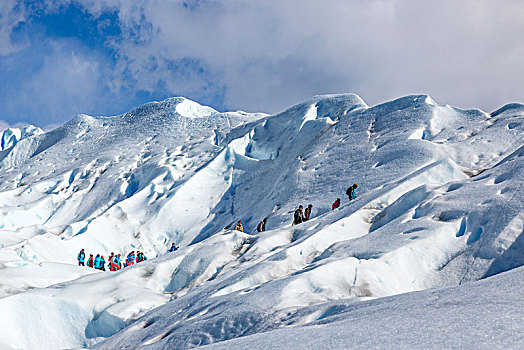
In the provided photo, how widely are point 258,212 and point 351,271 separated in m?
14.5

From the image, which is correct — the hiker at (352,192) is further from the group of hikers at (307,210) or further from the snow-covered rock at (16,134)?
the snow-covered rock at (16,134)

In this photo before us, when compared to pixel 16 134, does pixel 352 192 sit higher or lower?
lower

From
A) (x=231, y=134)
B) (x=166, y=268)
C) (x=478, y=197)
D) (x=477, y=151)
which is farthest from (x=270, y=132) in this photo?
(x=478, y=197)

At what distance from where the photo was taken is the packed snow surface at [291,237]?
4.98m

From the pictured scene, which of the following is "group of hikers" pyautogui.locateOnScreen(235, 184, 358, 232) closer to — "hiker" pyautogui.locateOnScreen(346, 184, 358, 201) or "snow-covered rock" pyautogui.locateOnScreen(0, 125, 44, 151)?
"hiker" pyautogui.locateOnScreen(346, 184, 358, 201)

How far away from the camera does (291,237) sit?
1409 cm

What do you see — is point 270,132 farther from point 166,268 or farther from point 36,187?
point 166,268

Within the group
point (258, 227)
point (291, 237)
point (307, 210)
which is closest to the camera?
point (291, 237)

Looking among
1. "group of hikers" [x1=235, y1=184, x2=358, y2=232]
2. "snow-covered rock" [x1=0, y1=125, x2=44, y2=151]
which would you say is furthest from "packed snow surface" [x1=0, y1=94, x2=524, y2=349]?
"snow-covered rock" [x1=0, y1=125, x2=44, y2=151]

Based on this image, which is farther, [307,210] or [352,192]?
[307,210]

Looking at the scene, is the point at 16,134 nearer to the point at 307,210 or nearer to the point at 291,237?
the point at 307,210

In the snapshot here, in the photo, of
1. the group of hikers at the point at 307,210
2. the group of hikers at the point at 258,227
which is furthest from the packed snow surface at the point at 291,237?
the group of hikers at the point at 307,210

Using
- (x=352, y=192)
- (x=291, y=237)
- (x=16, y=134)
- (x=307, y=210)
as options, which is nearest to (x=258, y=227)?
(x=307, y=210)

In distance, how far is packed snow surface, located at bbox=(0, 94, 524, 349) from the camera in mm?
4977
